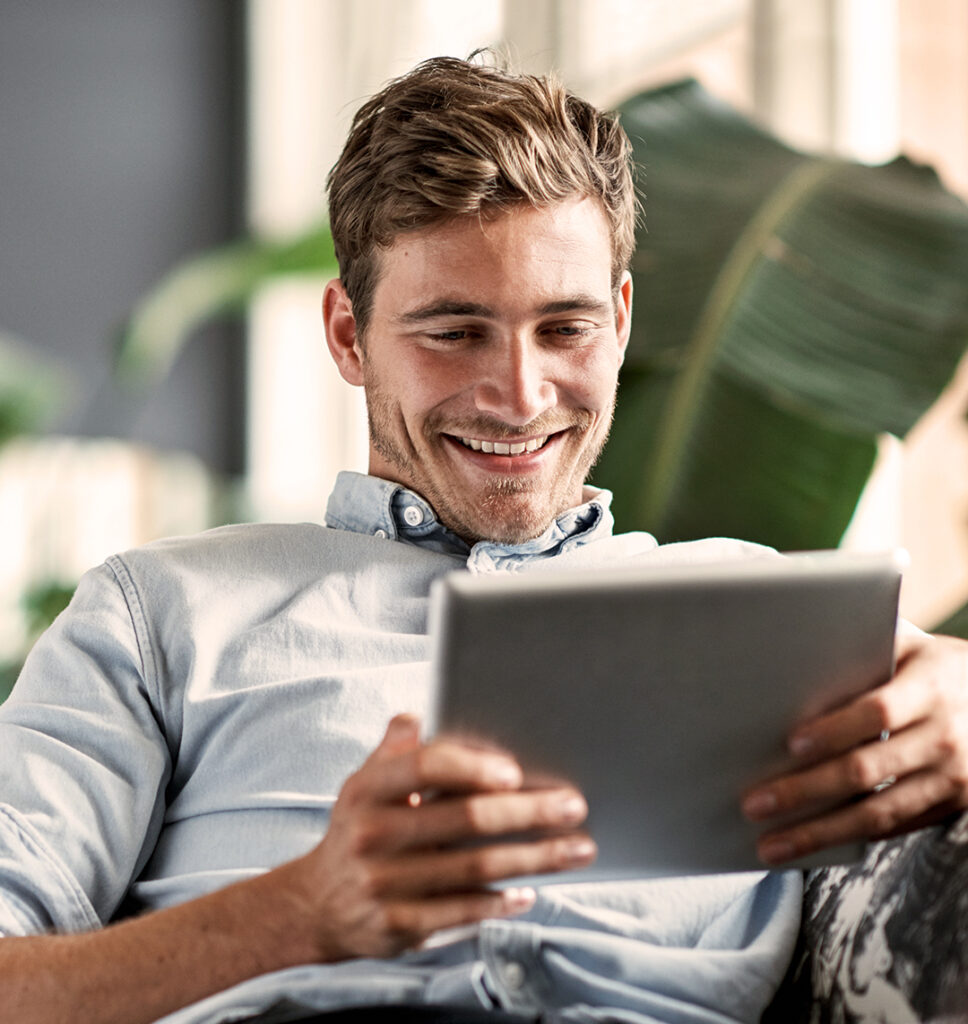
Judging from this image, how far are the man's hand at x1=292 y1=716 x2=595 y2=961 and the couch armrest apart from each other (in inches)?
9.3

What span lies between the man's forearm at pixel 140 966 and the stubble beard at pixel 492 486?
1.46ft

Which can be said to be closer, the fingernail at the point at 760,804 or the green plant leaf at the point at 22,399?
the fingernail at the point at 760,804

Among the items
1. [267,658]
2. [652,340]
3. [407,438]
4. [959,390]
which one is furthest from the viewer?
[959,390]

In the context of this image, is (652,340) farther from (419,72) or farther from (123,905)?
(123,905)

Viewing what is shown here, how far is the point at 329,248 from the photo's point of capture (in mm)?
2293

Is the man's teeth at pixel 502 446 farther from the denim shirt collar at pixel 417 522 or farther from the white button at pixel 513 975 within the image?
the white button at pixel 513 975

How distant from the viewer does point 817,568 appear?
2.39 ft

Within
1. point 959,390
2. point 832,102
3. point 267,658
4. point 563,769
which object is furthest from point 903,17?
point 563,769

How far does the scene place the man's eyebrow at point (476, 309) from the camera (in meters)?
1.10

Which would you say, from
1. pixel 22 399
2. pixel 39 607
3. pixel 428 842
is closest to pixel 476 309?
pixel 428 842

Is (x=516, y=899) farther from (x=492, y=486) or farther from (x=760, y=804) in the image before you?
(x=492, y=486)

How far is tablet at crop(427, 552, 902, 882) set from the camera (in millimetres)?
695

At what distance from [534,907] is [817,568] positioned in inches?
14.2

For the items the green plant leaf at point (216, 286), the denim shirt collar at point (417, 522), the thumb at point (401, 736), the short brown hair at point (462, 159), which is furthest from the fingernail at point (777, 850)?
the green plant leaf at point (216, 286)
